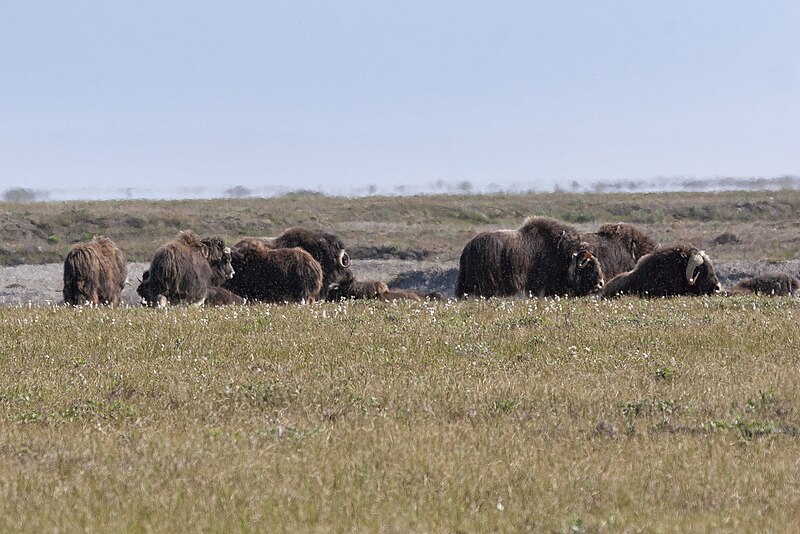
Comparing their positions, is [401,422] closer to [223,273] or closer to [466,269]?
[223,273]

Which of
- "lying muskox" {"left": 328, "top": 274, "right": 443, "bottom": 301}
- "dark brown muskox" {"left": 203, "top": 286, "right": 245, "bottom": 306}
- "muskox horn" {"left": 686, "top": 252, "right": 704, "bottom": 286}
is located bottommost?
"lying muskox" {"left": 328, "top": 274, "right": 443, "bottom": 301}

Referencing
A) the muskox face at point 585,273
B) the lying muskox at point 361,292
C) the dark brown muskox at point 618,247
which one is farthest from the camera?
the lying muskox at point 361,292

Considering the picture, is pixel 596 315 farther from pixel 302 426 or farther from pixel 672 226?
pixel 672 226

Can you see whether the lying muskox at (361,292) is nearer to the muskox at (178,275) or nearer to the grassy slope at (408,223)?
the muskox at (178,275)

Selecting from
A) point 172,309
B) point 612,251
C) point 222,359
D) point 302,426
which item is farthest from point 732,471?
point 612,251

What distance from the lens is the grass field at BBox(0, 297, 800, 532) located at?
647 centimetres

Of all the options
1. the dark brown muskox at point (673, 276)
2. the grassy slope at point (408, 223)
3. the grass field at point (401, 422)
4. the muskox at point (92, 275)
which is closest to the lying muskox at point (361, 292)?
the dark brown muskox at point (673, 276)

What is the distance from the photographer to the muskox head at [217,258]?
22.5m

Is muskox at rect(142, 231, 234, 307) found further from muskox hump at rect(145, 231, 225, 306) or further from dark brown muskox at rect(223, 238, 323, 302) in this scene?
dark brown muskox at rect(223, 238, 323, 302)

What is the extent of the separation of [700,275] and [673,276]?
524 millimetres

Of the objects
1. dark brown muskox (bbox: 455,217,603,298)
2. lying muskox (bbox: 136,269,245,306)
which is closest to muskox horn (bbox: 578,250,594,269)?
dark brown muskox (bbox: 455,217,603,298)

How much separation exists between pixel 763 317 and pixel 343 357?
253 inches

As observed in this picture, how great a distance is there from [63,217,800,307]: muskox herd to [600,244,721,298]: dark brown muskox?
2 centimetres

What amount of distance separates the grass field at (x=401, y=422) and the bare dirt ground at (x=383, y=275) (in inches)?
816
